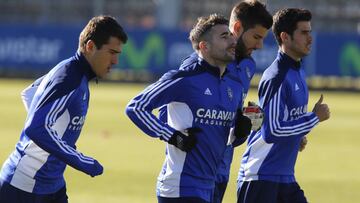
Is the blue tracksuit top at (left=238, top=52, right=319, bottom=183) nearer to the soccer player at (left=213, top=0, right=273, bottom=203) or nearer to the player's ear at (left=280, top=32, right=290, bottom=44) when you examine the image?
the player's ear at (left=280, top=32, right=290, bottom=44)

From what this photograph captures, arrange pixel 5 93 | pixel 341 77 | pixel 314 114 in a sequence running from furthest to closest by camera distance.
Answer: pixel 341 77, pixel 5 93, pixel 314 114

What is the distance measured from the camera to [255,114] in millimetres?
8164

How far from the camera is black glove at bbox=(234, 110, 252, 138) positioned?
313 inches

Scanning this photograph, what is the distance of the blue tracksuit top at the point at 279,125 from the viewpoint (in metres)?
8.44

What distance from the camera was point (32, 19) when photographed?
40.8 meters

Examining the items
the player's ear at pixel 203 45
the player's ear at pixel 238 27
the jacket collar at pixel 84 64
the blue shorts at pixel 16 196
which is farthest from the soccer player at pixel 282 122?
the blue shorts at pixel 16 196

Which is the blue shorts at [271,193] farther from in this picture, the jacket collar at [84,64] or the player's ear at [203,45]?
the jacket collar at [84,64]

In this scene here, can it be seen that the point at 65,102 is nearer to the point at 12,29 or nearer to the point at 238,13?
the point at 238,13

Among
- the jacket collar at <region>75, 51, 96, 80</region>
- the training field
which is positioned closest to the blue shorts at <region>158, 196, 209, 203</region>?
the jacket collar at <region>75, 51, 96, 80</region>

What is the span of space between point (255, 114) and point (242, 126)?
26cm

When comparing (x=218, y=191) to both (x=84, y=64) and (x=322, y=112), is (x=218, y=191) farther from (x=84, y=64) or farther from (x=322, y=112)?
(x=84, y=64)

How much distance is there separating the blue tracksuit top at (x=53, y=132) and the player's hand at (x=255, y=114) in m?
1.22

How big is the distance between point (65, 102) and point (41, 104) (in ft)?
0.63

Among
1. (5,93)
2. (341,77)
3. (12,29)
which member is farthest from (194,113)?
(12,29)
